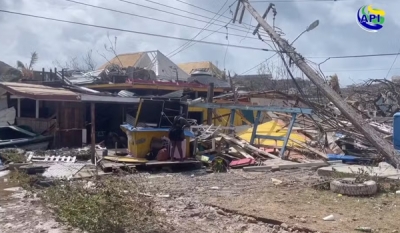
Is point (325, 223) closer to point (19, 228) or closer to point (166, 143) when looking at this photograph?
point (19, 228)

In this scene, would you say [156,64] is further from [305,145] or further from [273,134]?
[305,145]

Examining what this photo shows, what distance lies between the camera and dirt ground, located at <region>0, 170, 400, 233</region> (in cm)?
772

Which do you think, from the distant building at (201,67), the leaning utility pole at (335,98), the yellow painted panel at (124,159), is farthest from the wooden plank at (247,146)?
the distant building at (201,67)

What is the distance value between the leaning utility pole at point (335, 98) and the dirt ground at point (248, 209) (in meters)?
→ 2.87

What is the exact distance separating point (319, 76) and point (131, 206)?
11560 millimetres

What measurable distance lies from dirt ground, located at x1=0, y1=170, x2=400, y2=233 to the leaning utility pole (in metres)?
2.87

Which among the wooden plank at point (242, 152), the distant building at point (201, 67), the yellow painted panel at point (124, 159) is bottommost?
the yellow painted panel at point (124, 159)

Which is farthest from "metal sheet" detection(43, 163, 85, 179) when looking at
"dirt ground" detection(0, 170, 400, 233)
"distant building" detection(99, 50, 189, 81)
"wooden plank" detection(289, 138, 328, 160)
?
"distant building" detection(99, 50, 189, 81)

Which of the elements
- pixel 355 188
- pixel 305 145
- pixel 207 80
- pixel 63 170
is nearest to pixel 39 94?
pixel 63 170

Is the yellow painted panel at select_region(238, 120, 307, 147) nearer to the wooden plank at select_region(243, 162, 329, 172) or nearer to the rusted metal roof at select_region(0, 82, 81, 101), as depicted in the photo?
the wooden plank at select_region(243, 162, 329, 172)

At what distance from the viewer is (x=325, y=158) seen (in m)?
15.3

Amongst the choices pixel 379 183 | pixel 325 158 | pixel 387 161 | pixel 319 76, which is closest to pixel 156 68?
pixel 319 76

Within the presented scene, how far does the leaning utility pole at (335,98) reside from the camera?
13242 millimetres

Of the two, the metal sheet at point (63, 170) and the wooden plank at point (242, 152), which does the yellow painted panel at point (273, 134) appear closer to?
the wooden plank at point (242, 152)
